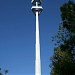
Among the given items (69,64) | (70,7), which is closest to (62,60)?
(69,64)

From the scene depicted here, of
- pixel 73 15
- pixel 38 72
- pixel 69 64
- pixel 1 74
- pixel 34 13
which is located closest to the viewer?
pixel 38 72

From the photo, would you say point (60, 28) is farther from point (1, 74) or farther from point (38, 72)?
point (38, 72)

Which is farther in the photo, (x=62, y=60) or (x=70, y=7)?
(x=70, y=7)

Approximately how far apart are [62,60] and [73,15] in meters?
6.80

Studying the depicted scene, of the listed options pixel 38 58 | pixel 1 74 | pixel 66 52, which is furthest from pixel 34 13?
pixel 1 74

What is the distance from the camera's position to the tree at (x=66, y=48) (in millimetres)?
41344

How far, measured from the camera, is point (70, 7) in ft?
148

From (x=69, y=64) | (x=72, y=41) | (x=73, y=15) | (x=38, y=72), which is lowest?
(x=38, y=72)

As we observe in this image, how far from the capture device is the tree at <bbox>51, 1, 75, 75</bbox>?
4134cm

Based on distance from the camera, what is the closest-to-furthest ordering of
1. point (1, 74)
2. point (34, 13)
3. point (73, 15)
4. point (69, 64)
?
1. point (34, 13)
2. point (69, 64)
3. point (73, 15)
4. point (1, 74)

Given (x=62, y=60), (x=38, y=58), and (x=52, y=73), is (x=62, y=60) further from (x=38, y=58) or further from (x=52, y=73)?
(x=38, y=58)

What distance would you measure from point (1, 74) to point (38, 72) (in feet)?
71.5

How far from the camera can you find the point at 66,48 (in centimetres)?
4272

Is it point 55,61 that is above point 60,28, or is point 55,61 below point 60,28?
below
